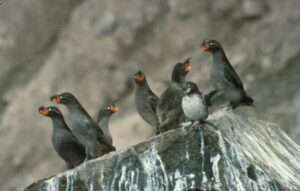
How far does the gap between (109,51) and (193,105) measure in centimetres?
1616

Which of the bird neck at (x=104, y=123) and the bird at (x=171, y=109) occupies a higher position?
the bird neck at (x=104, y=123)

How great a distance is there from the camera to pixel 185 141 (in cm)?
1246

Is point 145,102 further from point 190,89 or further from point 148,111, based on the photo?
point 190,89

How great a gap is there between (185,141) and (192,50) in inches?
607

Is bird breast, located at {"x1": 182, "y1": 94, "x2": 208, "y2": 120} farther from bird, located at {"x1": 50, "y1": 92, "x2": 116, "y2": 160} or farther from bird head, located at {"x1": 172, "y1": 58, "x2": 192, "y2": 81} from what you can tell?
bird head, located at {"x1": 172, "y1": 58, "x2": 192, "y2": 81}

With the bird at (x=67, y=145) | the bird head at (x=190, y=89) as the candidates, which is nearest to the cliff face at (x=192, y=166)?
the bird head at (x=190, y=89)

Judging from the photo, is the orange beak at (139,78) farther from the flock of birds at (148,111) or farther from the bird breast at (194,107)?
the bird breast at (194,107)

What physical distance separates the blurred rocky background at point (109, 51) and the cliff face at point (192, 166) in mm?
12563

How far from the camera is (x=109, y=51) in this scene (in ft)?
94.5

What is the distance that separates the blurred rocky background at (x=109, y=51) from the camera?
26.3 m

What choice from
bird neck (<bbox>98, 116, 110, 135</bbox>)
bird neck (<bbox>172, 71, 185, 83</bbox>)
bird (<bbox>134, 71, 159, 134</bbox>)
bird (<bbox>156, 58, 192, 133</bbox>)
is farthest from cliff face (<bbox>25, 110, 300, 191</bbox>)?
bird neck (<bbox>98, 116, 110, 135</bbox>)

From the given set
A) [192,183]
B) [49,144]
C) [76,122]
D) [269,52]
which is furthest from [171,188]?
[49,144]

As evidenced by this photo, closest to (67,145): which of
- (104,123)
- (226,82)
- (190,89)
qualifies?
(104,123)

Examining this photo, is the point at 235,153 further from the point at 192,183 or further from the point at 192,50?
the point at 192,50
